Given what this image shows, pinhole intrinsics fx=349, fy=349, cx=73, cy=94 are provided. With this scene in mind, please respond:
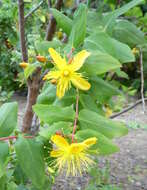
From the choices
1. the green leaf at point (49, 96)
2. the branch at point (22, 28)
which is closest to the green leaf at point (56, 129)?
the green leaf at point (49, 96)

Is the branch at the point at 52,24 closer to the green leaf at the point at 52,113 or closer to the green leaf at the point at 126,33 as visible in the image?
the green leaf at the point at 126,33

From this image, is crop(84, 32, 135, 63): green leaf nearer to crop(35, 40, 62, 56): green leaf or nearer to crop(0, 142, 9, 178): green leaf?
crop(35, 40, 62, 56): green leaf

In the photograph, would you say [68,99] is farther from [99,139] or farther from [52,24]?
[52,24]

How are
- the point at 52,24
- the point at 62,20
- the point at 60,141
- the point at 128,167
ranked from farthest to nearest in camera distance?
1. the point at 128,167
2. the point at 52,24
3. the point at 62,20
4. the point at 60,141

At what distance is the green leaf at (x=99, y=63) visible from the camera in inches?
25.4

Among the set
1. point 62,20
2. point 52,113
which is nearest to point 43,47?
point 62,20

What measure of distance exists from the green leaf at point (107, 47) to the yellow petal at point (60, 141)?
0.71ft

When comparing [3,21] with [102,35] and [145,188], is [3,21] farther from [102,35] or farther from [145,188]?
[145,188]

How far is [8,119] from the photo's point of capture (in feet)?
2.42

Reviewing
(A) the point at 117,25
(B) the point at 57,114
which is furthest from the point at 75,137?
(A) the point at 117,25

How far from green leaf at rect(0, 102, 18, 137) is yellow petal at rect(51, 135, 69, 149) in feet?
0.57

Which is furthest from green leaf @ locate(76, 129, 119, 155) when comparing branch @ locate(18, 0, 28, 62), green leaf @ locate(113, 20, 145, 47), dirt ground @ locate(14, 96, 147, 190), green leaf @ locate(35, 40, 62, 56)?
Result: dirt ground @ locate(14, 96, 147, 190)

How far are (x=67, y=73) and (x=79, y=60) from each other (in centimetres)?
5

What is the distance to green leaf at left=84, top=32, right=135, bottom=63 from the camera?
0.72 m
